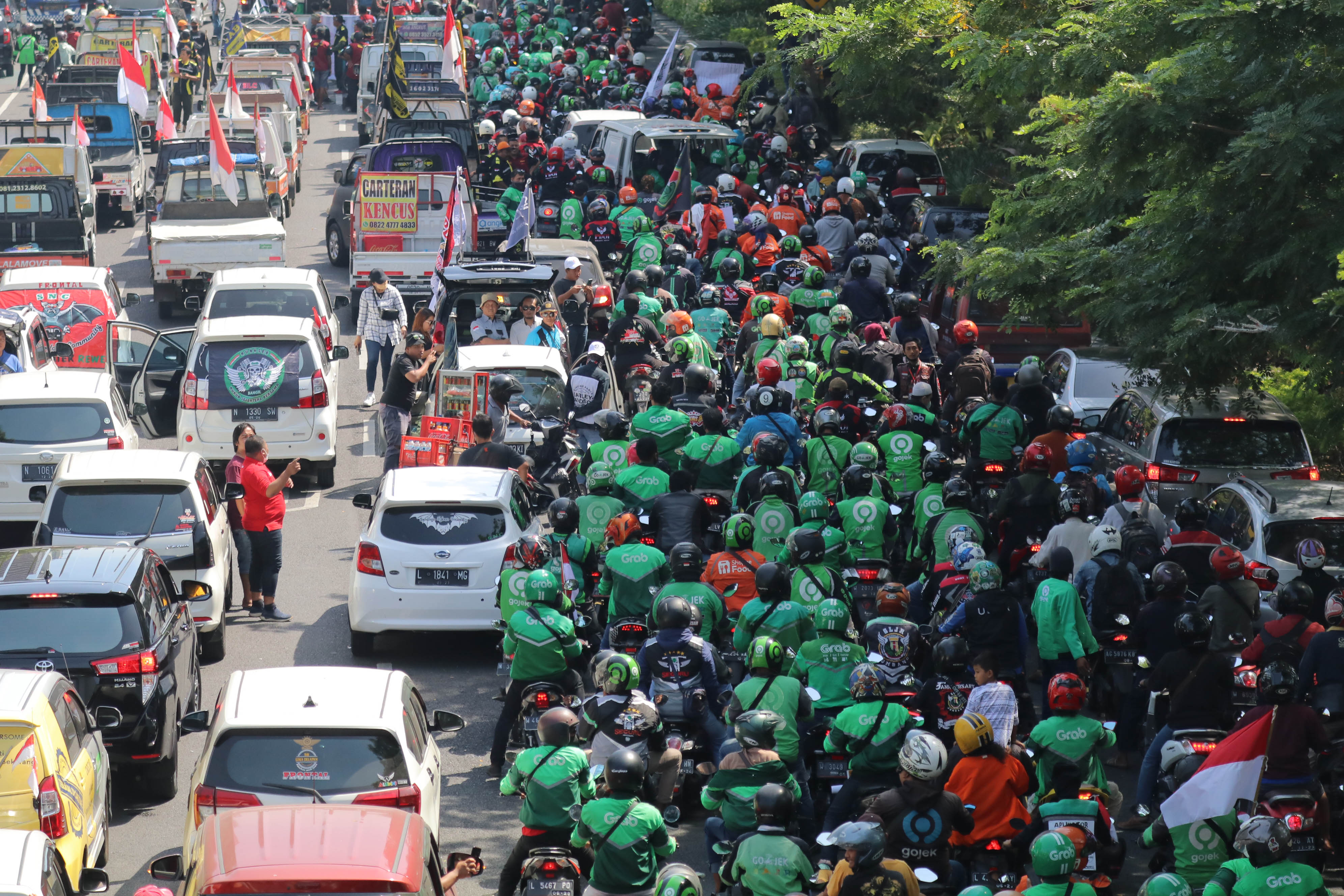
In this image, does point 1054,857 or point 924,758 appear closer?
point 1054,857

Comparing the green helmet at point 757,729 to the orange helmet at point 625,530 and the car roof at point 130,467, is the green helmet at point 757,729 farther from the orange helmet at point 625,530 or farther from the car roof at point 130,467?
the car roof at point 130,467

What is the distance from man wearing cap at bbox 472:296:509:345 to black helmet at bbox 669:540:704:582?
7363 millimetres

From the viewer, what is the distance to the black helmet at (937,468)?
43.8ft

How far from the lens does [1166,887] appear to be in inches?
291

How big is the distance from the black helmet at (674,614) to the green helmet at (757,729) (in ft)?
4.86

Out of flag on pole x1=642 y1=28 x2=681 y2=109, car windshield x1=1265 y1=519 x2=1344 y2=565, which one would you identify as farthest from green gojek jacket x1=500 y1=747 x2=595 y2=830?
flag on pole x1=642 y1=28 x2=681 y2=109

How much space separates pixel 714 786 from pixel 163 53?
134ft

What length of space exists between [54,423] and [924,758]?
10.5 m

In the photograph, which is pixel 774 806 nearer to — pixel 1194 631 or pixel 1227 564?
pixel 1194 631

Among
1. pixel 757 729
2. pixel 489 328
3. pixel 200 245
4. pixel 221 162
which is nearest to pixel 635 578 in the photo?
pixel 757 729

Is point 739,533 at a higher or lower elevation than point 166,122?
higher

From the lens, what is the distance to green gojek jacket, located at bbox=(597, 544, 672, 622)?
11.9 meters

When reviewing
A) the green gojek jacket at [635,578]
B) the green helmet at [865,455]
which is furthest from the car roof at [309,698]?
the green helmet at [865,455]

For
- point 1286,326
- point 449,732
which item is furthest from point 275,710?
point 1286,326
